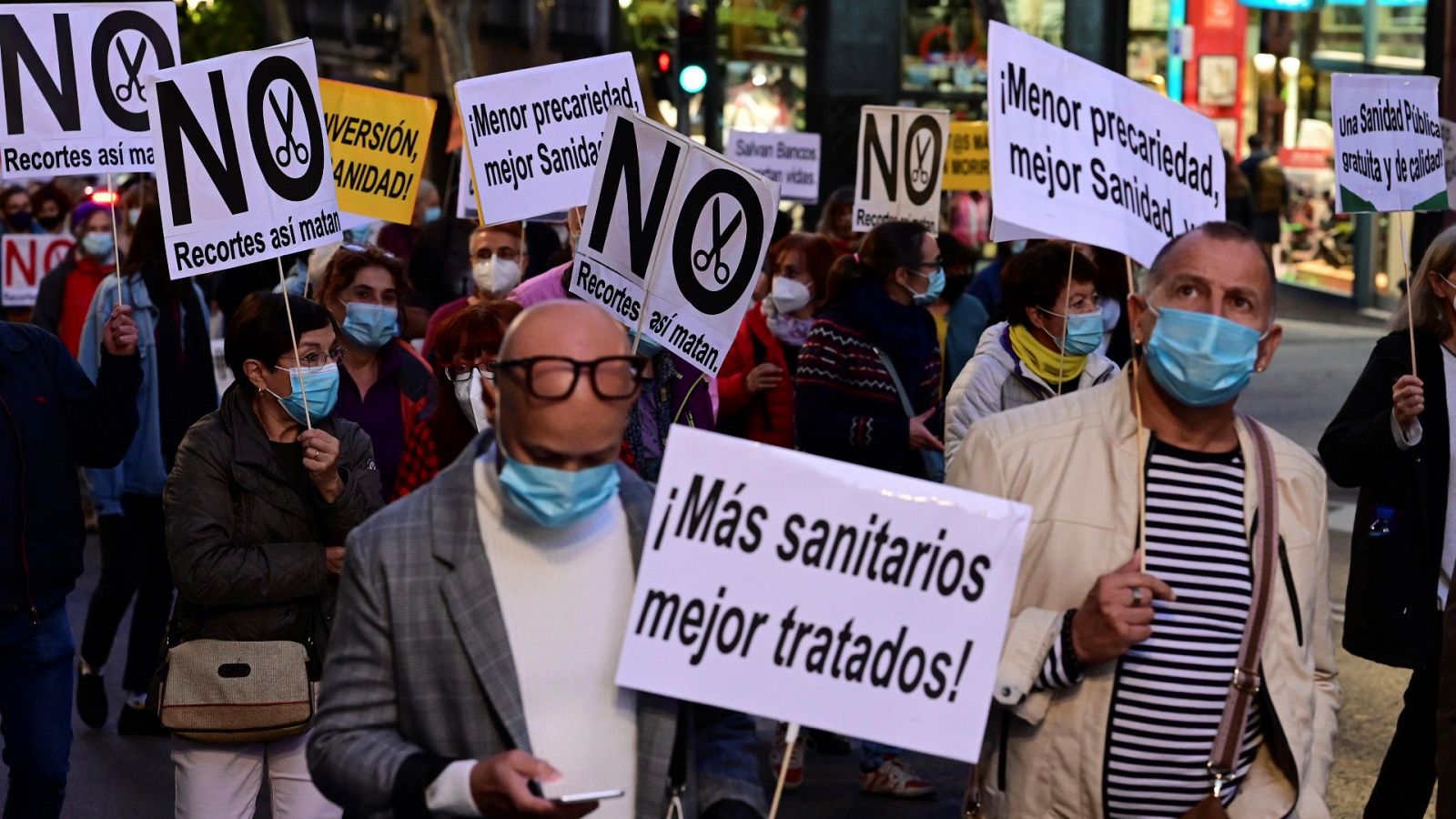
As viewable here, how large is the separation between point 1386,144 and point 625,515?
5027mm

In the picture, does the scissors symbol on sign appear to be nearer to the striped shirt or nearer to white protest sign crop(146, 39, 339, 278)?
white protest sign crop(146, 39, 339, 278)

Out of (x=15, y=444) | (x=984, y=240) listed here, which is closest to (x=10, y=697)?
(x=15, y=444)

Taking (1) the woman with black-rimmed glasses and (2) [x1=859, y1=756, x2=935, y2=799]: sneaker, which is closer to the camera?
(1) the woman with black-rimmed glasses

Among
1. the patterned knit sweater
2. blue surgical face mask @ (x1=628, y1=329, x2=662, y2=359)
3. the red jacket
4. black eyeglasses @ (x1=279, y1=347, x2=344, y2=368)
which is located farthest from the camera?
the red jacket

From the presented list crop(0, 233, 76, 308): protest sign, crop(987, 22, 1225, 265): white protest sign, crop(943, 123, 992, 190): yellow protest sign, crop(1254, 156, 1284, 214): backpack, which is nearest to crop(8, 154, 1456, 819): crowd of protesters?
crop(987, 22, 1225, 265): white protest sign

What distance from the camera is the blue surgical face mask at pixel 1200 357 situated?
11.7 feet

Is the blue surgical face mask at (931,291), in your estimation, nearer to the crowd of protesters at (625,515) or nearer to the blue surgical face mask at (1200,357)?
the crowd of protesters at (625,515)

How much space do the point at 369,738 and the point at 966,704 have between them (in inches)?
35.6

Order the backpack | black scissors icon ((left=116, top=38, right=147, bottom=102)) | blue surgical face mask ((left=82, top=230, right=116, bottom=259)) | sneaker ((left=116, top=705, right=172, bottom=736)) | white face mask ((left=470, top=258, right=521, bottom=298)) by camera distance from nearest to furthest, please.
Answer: black scissors icon ((left=116, top=38, right=147, bottom=102)) → sneaker ((left=116, top=705, right=172, bottom=736)) → white face mask ((left=470, top=258, right=521, bottom=298)) → blue surgical face mask ((left=82, top=230, right=116, bottom=259)) → the backpack

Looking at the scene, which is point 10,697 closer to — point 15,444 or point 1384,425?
point 15,444

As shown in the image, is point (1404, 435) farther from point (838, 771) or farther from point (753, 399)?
point (753, 399)

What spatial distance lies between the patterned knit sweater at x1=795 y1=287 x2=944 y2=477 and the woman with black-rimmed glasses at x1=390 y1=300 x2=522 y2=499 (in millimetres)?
2056

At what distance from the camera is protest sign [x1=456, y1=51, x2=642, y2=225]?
304 inches

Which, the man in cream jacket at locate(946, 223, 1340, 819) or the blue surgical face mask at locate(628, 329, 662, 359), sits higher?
the man in cream jacket at locate(946, 223, 1340, 819)
